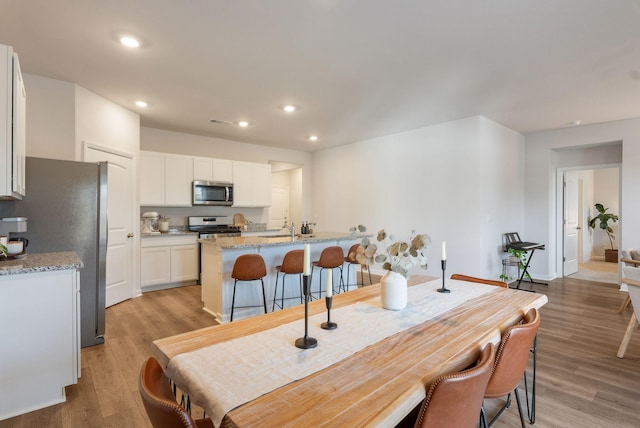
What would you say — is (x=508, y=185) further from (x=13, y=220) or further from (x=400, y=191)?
(x=13, y=220)

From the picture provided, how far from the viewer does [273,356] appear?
4.03ft

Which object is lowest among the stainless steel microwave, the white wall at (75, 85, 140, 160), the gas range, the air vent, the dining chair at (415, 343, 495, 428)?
the dining chair at (415, 343, 495, 428)

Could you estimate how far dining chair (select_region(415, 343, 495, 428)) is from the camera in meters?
0.97

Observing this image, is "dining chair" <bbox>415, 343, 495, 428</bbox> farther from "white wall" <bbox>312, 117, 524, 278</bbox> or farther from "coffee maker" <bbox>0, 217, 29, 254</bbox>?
"white wall" <bbox>312, 117, 524, 278</bbox>

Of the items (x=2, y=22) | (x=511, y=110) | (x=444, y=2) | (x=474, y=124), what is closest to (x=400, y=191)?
(x=474, y=124)

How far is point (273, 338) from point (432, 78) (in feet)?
10.5

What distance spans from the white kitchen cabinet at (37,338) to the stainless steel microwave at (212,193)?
3.48 m

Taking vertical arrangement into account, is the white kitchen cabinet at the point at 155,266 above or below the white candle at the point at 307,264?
below

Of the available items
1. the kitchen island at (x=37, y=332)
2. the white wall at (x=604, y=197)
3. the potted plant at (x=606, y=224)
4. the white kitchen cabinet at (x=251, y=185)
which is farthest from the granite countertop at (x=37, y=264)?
the white wall at (x=604, y=197)

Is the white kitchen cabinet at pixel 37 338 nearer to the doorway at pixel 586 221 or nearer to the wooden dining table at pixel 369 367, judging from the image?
the wooden dining table at pixel 369 367

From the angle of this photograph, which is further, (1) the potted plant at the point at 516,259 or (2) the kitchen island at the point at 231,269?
(1) the potted plant at the point at 516,259

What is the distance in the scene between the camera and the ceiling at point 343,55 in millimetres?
2359

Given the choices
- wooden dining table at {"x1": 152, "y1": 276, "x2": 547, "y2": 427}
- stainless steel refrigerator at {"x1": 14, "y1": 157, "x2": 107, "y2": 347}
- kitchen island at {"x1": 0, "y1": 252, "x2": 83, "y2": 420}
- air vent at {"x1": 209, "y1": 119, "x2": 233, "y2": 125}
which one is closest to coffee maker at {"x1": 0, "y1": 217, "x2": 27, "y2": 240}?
stainless steel refrigerator at {"x1": 14, "y1": 157, "x2": 107, "y2": 347}

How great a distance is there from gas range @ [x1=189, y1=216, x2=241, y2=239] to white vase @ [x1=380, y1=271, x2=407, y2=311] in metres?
4.30
